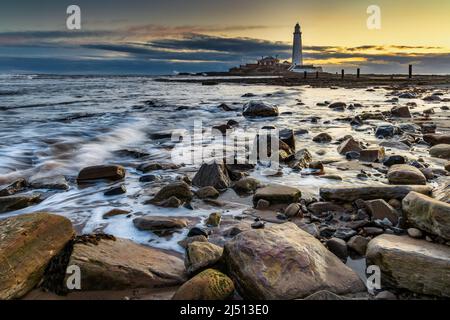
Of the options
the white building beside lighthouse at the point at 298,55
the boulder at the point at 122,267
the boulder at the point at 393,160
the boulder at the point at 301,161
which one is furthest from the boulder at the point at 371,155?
the white building beside lighthouse at the point at 298,55

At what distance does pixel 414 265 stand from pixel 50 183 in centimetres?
483

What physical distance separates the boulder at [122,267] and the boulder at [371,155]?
4.46 meters

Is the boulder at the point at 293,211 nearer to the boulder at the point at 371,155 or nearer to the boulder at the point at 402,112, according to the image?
the boulder at the point at 371,155

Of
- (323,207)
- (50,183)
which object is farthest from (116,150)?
→ (323,207)

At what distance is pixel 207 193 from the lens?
4648mm

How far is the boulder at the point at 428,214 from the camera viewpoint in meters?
2.76

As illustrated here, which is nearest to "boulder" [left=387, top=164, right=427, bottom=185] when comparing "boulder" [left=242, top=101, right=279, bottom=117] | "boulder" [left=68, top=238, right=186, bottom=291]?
"boulder" [left=68, top=238, right=186, bottom=291]

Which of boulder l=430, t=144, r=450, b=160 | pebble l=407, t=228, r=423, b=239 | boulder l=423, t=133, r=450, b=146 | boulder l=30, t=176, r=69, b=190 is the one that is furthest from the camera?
boulder l=423, t=133, r=450, b=146

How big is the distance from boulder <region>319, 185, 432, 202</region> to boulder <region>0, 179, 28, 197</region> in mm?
4147

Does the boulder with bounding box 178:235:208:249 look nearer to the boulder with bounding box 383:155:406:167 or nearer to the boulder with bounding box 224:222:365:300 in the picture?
the boulder with bounding box 224:222:365:300

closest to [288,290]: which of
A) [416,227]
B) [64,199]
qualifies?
[416,227]

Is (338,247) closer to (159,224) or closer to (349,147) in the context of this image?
(159,224)

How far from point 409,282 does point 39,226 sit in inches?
107

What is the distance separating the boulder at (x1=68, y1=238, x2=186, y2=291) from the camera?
262 centimetres
